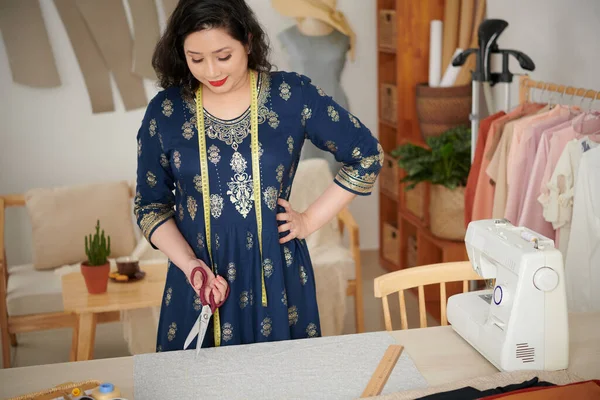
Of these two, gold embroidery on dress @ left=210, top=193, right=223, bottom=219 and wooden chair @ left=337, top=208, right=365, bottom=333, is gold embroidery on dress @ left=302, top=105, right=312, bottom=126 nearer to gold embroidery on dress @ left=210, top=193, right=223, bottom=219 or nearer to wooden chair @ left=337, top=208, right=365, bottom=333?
gold embroidery on dress @ left=210, top=193, right=223, bottom=219

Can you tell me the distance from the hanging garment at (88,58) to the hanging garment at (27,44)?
14cm

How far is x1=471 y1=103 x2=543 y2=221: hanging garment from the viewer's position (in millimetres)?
3133

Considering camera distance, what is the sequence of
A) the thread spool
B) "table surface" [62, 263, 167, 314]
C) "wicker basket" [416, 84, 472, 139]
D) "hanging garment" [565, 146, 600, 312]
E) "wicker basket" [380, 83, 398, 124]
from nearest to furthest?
the thread spool → "hanging garment" [565, 146, 600, 312] → "table surface" [62, 263, 167, 314] → "wicker basket" [416, 84, 472, 139] → "wicker basket" [380, 83, 398, 124]

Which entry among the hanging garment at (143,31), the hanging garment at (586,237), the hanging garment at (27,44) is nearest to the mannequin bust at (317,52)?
the hanging garment at (143,31)

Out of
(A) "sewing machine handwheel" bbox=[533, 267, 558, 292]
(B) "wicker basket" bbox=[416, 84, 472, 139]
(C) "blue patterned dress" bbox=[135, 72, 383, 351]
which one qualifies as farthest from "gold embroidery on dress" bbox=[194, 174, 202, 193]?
(B) "wicker basket" bbox=[416, 84, 472, 139]

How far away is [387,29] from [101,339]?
243cm

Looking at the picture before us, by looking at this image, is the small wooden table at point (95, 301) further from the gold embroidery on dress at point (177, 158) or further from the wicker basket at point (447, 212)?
the wicker basket at point (447, 212)

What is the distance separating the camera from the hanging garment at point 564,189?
2.62 m

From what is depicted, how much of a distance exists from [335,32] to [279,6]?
389 mm

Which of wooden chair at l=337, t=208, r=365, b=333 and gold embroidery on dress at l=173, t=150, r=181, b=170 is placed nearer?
gold embroidery on dress at l=173, t=150, r=181, b=170

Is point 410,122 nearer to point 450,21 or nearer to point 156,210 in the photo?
point 450,21

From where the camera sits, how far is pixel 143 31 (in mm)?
4570

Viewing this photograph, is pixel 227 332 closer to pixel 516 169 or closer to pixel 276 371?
pixel 276 371

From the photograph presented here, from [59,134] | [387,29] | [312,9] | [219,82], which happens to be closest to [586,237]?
[219,82]
